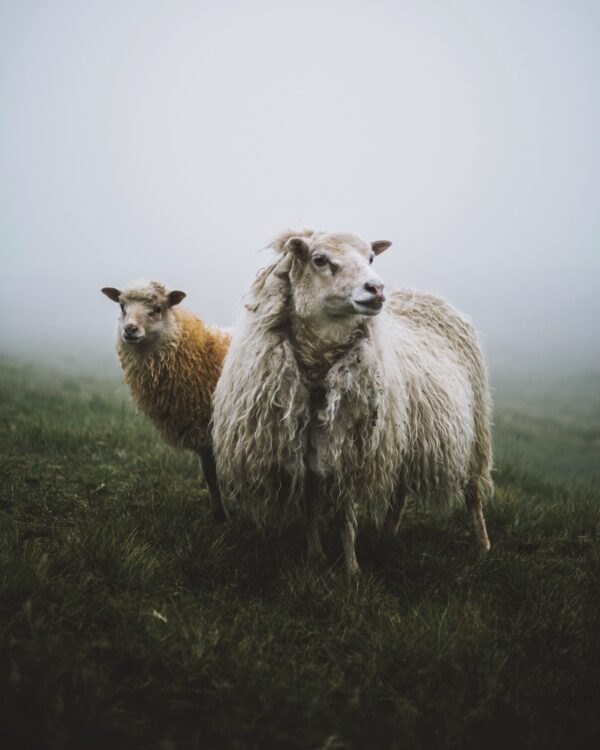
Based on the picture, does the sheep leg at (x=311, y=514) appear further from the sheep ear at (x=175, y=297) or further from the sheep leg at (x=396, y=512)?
the sheep ear at (x=175, y=297)

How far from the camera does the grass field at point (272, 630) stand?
194 centimetres

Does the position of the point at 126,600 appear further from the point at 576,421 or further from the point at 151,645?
the point at 576,421

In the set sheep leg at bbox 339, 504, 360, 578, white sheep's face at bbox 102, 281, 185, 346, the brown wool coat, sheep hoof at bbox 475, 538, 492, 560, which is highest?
white sheep's face at bbox 102, 281, 185, 346

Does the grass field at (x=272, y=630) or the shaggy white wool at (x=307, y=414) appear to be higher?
the shaggy white wool at (x=307, y=414)

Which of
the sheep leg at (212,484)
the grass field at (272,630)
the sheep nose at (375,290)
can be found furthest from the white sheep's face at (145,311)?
the sheep nose at (375,290)

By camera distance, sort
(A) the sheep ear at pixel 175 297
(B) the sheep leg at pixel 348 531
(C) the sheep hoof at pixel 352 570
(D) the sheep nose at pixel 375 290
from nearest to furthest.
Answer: (D) the sheep nose at pixel 375 290 < (C) the sheep hoof at pixel 352 570 < (B) the sheep leg at pixel 348 531 < (A) the sheep ear at pixel 175 297

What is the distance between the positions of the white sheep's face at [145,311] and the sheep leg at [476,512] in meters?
2.95

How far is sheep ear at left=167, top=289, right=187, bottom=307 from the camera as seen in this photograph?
167 inches

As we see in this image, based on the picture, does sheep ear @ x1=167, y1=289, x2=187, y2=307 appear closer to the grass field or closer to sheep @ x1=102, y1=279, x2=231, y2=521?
sheep @ x1=102, y1=279, x2=231, y2=521

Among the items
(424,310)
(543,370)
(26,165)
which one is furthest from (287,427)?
(26,165)

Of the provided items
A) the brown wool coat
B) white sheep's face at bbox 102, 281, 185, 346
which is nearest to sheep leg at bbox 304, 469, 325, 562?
the brown wool coat

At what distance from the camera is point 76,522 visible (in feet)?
11.3

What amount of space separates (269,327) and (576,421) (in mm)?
13440

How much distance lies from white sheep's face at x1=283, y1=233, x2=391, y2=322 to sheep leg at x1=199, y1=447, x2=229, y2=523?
1709mm
